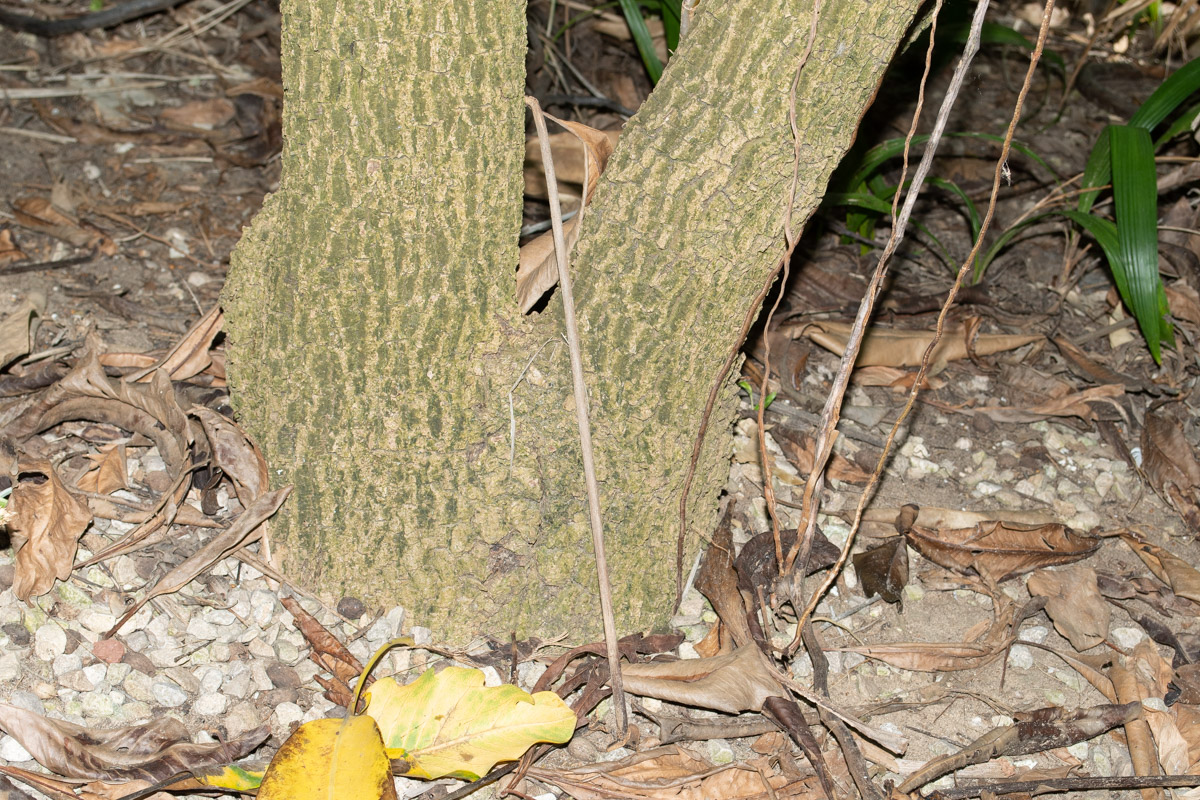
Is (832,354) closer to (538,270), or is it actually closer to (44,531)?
(538,270)

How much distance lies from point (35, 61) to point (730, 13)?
2875 mm

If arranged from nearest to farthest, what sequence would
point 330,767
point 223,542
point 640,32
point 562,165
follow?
point 330,767, point 223,542, point 562,165, point 640,32

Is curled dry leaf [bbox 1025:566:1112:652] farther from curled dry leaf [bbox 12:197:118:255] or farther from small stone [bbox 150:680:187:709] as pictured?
curled dry leaf [bbox 12:197:118:255]

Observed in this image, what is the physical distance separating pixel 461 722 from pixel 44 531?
76 centimetres

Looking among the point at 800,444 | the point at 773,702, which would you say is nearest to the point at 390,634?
the point at 773,702

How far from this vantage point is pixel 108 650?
5.07 ft

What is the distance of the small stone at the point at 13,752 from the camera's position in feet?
4.59

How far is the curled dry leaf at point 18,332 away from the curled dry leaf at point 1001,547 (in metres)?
1.78

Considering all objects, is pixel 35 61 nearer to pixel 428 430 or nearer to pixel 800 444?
pixel 428 430

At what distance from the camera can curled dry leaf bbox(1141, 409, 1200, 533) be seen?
7.08 feet

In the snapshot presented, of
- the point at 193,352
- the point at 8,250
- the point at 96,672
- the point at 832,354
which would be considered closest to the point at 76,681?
the point at 96,672

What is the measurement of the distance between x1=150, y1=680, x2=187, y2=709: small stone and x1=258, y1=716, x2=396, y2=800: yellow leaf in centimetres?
26

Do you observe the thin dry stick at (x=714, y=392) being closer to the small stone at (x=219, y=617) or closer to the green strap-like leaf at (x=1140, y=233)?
the small stone at (x=219, y=617)

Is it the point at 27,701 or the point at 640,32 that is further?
the point at 640,32
